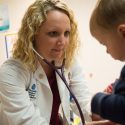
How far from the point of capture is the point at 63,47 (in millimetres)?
1518

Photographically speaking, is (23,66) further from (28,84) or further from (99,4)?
(99,4)

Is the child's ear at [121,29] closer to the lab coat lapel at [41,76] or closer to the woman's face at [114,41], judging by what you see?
the woman's face at [114,41]

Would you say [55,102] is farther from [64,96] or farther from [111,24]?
[111,24]

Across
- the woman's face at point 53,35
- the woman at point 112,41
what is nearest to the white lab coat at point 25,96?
the woman's face at point 53,35

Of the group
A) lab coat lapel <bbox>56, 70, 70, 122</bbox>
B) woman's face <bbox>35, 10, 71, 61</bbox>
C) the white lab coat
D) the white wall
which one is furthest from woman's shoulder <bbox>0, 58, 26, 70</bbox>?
the white wall

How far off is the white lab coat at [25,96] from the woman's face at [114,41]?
0.65 metres

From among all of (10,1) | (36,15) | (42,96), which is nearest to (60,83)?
(42,96)

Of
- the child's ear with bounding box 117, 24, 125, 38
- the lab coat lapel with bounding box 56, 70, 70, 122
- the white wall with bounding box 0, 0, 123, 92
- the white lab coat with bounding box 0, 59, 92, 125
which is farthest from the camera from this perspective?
the white wall with bounding box 0, 0, 123, 92

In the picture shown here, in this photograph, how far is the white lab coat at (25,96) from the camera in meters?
1.42

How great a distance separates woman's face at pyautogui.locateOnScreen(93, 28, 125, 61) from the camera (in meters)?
0.85

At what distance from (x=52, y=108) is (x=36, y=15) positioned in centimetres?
51

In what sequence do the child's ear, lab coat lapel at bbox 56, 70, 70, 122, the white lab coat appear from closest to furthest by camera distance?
the child's ear
the white lab coat
lab coat lapel at bbox 56, 70, 70, 122

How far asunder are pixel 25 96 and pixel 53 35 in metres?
0.34

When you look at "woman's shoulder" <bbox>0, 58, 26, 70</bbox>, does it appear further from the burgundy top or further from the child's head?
the child's head
